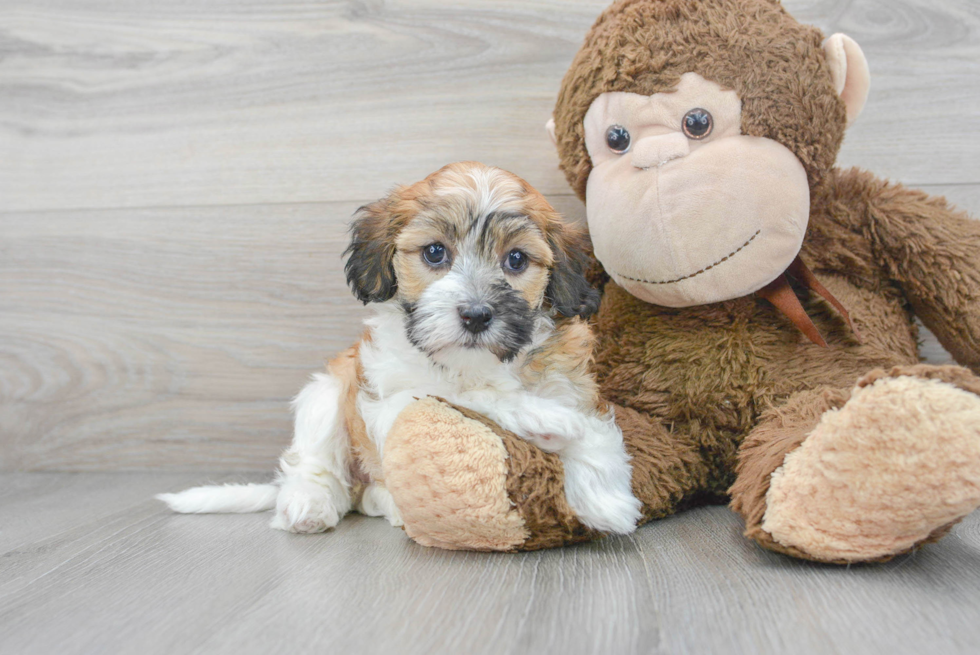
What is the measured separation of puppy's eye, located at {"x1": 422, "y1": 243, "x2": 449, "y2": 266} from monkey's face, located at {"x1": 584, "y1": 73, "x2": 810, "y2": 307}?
33 cm

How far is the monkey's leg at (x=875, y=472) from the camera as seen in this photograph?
0.91 m

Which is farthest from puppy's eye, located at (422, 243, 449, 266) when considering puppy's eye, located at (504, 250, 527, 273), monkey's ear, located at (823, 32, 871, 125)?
monkey's ear, located at (823, 32, 871, 125)

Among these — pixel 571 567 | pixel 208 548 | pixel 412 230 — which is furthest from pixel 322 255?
pixel 571 567

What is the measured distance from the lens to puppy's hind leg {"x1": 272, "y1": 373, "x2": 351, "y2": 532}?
145 centimetres

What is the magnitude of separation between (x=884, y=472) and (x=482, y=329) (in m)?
0.62

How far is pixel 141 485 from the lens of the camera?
6.27 ft

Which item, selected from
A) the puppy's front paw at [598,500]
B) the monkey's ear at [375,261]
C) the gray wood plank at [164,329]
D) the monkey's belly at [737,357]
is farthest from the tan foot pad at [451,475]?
the gray wood plank at [164,329]

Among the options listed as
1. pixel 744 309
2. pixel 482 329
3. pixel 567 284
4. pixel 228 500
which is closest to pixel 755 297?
pixel 744 309

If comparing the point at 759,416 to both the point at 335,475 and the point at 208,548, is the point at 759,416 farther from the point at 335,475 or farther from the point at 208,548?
the point at 208,548

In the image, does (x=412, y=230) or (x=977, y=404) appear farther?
(x=412, y=230)

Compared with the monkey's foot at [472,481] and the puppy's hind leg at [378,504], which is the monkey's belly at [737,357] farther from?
the puppy's hind leg at [378,504]

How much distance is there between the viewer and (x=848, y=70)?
1.36 m

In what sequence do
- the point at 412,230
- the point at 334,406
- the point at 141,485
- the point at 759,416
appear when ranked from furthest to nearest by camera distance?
the point at 141,485
the point at 334,406
the point at 759,416
the point at 412,230

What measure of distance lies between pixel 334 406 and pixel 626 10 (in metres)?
1.04
